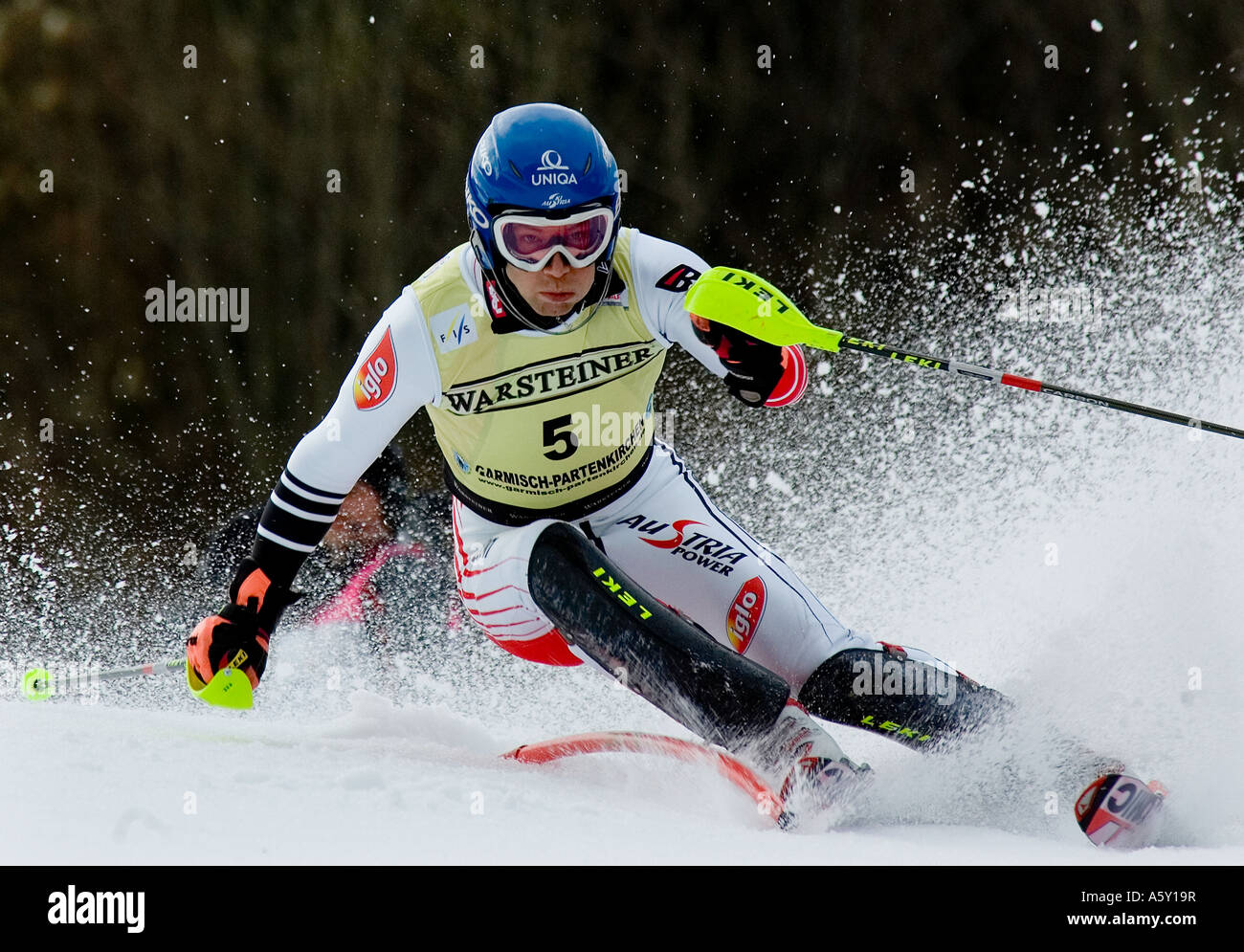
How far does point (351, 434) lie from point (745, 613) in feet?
2.93

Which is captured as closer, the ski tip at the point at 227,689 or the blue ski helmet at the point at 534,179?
the blue ski helmet at the point at 534,179

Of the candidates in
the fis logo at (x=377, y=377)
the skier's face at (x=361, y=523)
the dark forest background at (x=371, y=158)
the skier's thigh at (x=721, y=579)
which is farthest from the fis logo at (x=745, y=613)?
the dark forest background at (x=371, y=158)

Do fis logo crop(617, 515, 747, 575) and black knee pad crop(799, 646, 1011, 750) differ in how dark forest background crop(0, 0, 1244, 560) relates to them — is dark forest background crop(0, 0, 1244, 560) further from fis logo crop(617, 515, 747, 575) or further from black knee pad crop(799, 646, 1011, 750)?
black knee pad crop(799, 646, 1011, 750)

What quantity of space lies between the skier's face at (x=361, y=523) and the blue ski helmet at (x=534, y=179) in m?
1.89

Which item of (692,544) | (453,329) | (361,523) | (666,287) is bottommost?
(361,523)

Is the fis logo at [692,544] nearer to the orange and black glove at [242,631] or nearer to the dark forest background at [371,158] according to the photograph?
the orange and black glove at [242,631]

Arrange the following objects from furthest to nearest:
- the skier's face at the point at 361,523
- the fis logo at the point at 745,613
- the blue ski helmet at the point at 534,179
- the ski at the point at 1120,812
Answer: the skier's face at the point at 361,523 < the fis logo at the point at 745,613 < the blue ski helmet at the point at 534,179 < the ski at the point at 1120,812

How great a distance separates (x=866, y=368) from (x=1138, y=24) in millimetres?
2628

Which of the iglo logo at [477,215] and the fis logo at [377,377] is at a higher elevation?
the iglo logo at [477,215]

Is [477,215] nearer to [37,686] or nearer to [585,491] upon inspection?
[585,491]

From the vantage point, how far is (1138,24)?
21.6ft

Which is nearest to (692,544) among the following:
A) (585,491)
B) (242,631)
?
(585,491)

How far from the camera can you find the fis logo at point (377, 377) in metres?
2.43

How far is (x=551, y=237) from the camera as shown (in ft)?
7.59
